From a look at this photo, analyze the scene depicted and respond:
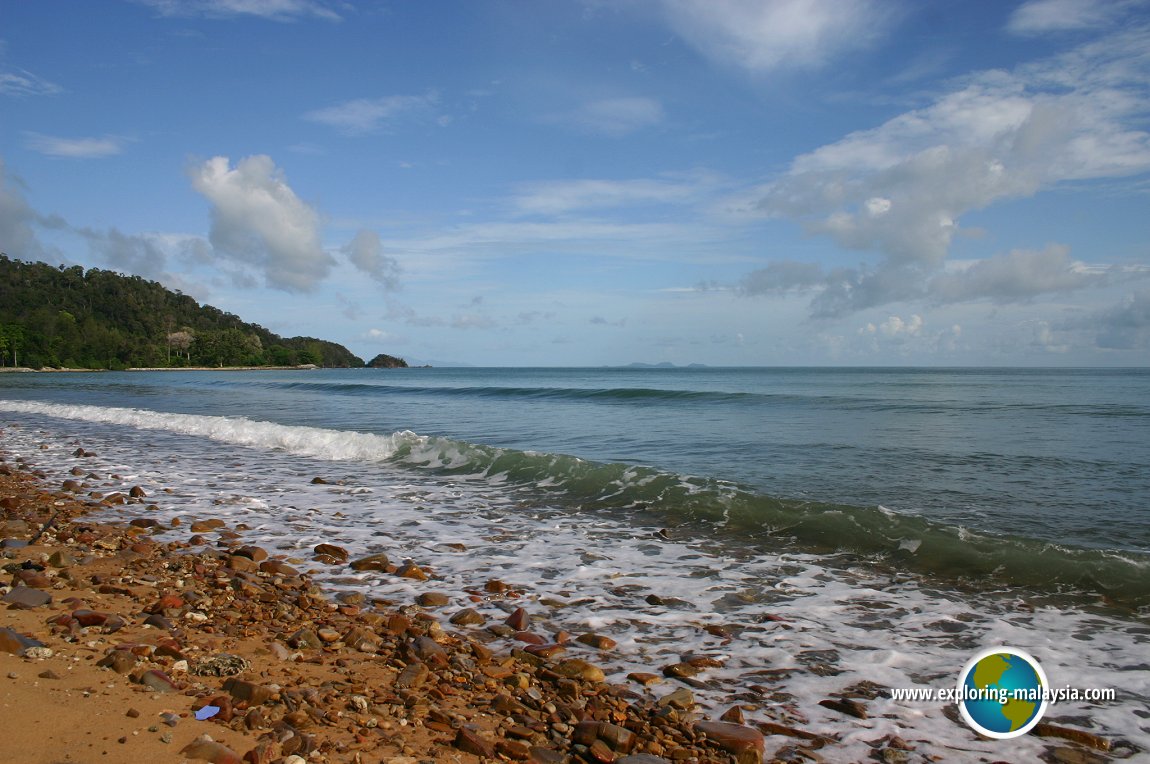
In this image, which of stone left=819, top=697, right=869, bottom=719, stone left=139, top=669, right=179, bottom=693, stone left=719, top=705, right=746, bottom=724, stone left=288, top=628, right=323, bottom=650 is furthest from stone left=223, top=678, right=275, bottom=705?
stone left=819, top=697, right=869, bottom=719

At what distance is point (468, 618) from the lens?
5.03 m

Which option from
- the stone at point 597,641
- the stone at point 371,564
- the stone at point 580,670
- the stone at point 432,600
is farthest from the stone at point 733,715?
the stone at point 371,564

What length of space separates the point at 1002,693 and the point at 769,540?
3603mm

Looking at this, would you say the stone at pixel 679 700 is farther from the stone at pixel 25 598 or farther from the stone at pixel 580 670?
the stone at pixel 25 598

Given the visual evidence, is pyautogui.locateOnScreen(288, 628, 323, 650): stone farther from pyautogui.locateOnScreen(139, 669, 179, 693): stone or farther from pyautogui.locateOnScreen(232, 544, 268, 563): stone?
pyautogui.locateOnScreen(232, 544, 268, 563): stone

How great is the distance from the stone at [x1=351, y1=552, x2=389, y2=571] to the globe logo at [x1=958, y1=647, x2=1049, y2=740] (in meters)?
4.82

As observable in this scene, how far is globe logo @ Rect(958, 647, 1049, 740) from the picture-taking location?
12.1 ft

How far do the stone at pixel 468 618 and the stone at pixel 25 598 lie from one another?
2.87 m

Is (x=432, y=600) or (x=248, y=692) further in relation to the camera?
(x=432, y=600)

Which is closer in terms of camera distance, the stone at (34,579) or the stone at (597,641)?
the stone at (597,641)

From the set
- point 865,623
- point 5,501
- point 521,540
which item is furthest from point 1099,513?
point 5,501

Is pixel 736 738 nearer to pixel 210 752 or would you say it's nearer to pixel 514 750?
pixel 514 750

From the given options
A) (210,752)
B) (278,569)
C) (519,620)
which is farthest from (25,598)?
(519,620)

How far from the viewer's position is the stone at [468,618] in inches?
195
